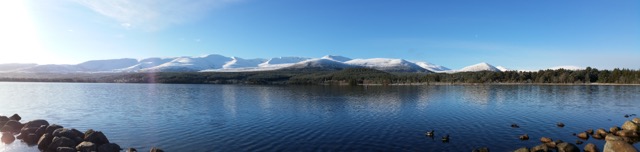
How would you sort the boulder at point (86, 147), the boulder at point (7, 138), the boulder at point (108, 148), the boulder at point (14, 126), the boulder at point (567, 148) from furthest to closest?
the boulder at point (14, 126) → the boulder at point (7, 138) → the boulder at point (567, 148) → the boulder at point (108, 148) → the boulder at point (86, 147)

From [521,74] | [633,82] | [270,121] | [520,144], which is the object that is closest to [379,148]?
[520,144]

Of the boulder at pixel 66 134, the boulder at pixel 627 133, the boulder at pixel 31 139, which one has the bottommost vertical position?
the boulder at pixel 31 139

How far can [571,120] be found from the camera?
140ft

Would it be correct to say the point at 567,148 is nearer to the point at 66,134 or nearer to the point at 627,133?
the point at 627,133

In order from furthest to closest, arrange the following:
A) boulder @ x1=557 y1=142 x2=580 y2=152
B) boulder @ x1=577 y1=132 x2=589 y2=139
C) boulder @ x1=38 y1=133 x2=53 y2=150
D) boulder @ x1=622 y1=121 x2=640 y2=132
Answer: boulder @ x1=622 y1=121 x2=640 y2=132 < boulder @ x1=577 y1=132 x2=589 y2=139 < boulder @ x1=38 y1=133 x2=53 y2=150 < boulder @ x1=557 y1=142 x2=580 y2=152

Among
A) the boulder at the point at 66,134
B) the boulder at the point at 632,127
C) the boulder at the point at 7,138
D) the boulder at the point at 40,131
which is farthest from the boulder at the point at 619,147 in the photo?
the boulder at the point at 7,138

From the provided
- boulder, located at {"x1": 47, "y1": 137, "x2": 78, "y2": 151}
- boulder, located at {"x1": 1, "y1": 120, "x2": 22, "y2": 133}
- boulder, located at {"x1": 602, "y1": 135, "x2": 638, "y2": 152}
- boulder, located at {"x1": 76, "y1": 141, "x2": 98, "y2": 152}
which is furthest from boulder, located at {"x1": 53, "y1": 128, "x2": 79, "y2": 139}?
boulder, located at {"x1": 602, "y1": 135, "x2": 638, "y2": 152}

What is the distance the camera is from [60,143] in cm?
2630

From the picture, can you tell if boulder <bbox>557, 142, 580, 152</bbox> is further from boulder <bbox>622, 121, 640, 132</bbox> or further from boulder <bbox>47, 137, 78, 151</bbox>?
boulder <bbox>47, 137, 78, 151</bbox>

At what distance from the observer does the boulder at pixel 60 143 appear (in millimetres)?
26219

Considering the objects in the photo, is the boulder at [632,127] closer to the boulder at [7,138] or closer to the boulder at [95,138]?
the boulder at [95,138]

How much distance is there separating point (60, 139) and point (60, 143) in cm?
48

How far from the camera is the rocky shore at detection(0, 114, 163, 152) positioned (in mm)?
25203

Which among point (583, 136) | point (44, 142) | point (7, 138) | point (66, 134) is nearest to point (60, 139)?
point (66, 134)
